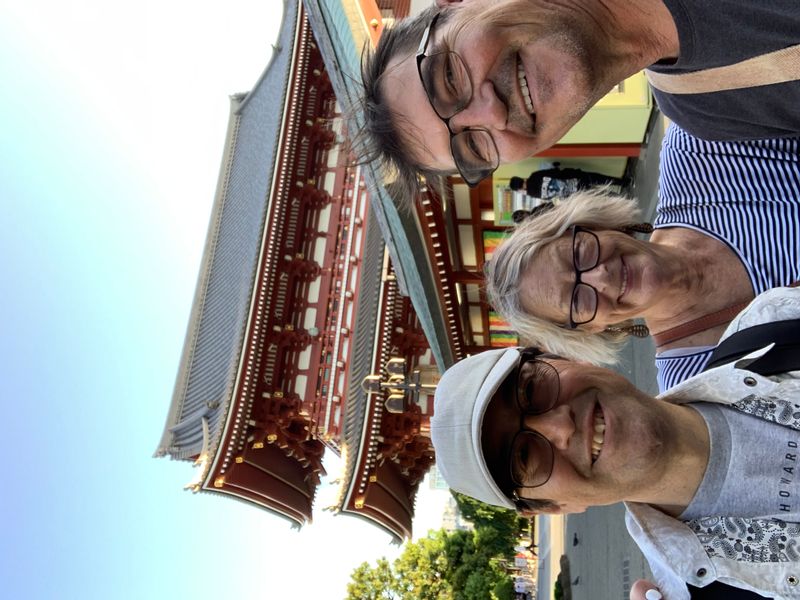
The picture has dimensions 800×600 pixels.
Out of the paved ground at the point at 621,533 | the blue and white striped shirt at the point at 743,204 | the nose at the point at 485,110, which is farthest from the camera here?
the paved ground at the point at 621,533

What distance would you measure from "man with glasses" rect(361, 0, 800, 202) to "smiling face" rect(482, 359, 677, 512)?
1035 mm

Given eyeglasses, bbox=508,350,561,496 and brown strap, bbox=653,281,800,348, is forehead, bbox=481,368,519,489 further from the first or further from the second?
brown strap, bbox=653,281,800,348

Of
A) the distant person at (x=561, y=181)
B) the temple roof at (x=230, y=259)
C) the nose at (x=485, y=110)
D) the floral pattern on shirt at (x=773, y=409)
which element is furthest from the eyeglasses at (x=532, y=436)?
the distant person at (x=561, y=181)

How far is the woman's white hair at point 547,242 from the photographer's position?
3480mm

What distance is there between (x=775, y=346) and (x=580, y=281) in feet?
4.09

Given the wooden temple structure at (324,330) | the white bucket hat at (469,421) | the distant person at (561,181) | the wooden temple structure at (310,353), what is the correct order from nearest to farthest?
the white bucket hat at (469,421), the wooden temple structure at (324,330), the wooden temple structure at (310,353), the distant person at (561,181)

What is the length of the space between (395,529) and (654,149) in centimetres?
823

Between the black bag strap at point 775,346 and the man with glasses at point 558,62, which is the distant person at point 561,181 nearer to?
the man with glasses at point 558,62

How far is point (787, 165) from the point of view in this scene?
2.90 metres

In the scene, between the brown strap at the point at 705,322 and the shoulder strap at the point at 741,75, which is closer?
the shoulder strap at the point at 741,75

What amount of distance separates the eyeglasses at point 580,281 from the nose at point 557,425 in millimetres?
1221

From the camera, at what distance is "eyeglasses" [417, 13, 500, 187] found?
7.15ft

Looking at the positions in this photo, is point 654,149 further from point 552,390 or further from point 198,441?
point 198,441

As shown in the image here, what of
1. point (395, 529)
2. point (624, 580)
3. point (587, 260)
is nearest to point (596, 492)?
point (587, 260)
